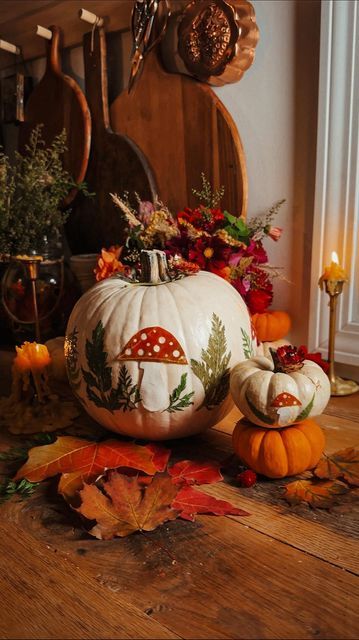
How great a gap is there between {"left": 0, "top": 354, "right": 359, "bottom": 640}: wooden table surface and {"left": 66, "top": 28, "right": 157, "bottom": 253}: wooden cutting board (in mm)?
963

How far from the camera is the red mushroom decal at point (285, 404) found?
78cm

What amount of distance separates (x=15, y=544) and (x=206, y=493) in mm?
277

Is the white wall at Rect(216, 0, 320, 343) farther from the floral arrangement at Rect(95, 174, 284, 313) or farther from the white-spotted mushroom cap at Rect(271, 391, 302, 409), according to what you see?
the white-spotted mushroom cap at Rect(271, 391, 302, 409)

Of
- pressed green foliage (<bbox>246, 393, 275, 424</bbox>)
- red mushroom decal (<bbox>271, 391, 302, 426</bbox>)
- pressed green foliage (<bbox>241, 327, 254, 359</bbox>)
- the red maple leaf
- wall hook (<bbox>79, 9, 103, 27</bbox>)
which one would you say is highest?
wall hook (<bbox>79, 9, 103, 27</bbox>)

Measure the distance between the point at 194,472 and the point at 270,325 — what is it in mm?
499

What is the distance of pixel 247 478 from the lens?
80 cm

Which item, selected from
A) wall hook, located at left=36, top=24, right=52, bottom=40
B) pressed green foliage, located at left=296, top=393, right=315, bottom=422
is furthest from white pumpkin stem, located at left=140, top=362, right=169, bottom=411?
wall hook, located at left=36, top=24, right=52, bottom=40

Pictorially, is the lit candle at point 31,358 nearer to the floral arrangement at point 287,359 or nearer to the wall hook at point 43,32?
the floral arrangement at point 287,359

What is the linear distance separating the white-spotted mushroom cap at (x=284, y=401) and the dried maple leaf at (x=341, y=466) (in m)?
0.13

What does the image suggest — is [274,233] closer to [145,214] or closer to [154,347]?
[145,214]

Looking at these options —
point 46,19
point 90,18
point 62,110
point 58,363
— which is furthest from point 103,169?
point 58,363

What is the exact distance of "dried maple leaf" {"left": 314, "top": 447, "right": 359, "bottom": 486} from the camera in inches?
32.1

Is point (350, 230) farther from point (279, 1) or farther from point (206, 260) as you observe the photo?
point (279, 1)

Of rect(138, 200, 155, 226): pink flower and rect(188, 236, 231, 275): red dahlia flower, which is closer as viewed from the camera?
rect(188, 236, 231, 275): red dahlia flower
